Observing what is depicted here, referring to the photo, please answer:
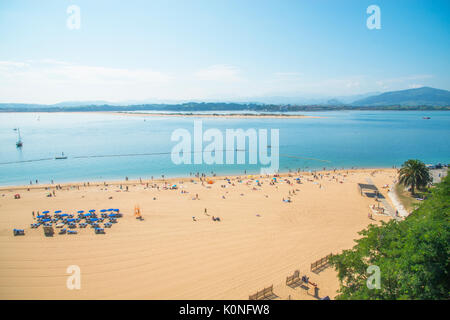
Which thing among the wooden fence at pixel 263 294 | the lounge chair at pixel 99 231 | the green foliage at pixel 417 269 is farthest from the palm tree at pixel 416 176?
the lounge chair at pixel 99 231

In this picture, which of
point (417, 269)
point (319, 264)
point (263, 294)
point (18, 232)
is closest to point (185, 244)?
point (263, 294)

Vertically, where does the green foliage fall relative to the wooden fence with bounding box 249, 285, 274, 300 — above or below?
above

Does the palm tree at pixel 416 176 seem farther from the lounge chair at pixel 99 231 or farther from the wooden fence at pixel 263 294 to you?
the lounge chair at pixel 99 231

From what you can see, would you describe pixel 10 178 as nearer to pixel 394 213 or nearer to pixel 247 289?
pixel 247 289

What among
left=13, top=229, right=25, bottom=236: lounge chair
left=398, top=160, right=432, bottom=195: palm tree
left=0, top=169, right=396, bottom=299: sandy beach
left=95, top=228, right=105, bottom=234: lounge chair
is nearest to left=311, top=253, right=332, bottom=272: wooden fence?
left=0, top=169, right=396, bottom=299: sandy beach

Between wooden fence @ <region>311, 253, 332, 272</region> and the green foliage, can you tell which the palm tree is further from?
the green foliage

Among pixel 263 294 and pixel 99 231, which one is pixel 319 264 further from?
pixel 99 231

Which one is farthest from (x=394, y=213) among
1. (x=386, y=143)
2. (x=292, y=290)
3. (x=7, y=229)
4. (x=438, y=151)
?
(x=386, y=143)

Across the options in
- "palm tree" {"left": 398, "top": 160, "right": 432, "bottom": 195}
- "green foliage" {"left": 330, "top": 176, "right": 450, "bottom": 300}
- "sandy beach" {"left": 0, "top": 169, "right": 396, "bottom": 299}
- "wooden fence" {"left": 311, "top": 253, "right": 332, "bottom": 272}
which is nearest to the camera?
"green foliage" {"left": 330, "top": 176, "right": 450, "bottom": 300}
